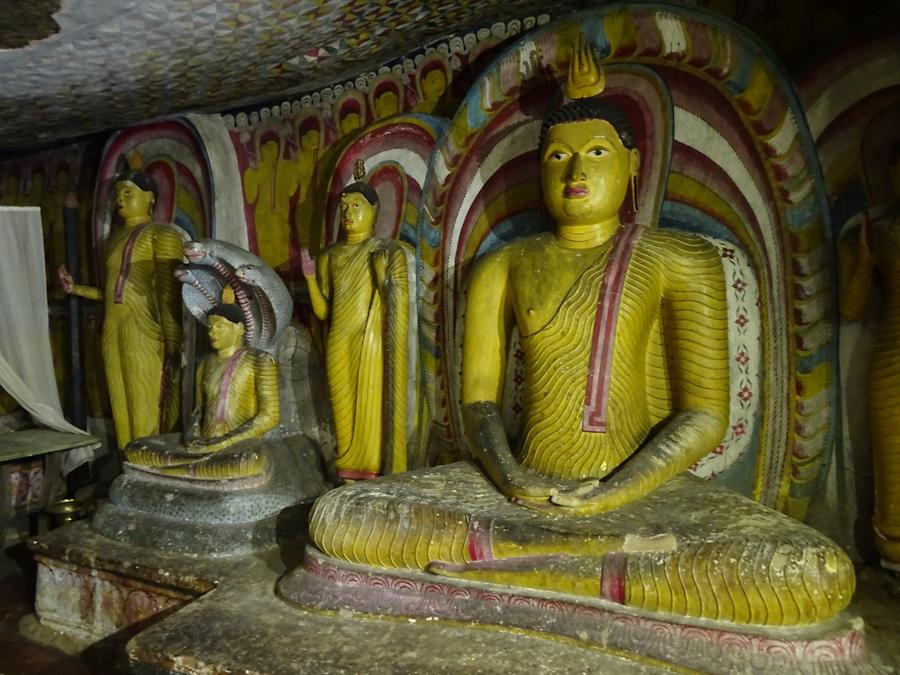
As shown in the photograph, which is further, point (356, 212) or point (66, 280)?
point (66, 280)

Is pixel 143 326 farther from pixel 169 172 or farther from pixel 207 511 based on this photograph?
pixel 207 511

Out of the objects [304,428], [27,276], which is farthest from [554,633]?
[27,276]

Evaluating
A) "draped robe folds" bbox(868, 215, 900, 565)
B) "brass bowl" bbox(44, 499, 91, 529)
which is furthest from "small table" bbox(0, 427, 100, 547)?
"draped robe folds" bbox(868, 215, 900, 565)

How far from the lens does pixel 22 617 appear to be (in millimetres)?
3445

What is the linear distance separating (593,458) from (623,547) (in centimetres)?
53

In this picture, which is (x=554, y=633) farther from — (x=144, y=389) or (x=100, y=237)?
(x=100, y=237)

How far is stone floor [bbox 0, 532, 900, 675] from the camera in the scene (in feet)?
6.63

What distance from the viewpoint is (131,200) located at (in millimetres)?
4422

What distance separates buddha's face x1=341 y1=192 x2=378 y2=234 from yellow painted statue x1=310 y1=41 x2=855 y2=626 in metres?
0.80

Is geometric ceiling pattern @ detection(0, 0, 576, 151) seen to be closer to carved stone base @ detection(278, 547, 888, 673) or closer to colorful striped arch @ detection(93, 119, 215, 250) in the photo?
colorful striped arch @ detection(93, 119, 215, 250)

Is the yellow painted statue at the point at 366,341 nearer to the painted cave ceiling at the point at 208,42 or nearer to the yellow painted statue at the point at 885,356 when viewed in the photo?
the painted cave ceiling at the point at 208,42

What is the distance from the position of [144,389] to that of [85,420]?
1.29 metres

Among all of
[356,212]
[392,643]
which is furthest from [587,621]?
[356,212]

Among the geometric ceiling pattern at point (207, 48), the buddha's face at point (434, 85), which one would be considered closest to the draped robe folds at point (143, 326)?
the geometric ceiling pattern at point (207, 48)
